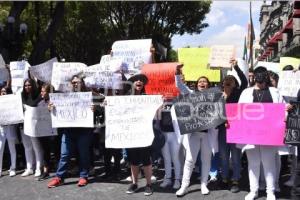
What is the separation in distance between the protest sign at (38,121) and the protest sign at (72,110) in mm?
419

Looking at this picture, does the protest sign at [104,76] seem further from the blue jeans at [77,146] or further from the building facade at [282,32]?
the building facade at [282,32]

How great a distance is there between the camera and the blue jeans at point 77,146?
7.41m

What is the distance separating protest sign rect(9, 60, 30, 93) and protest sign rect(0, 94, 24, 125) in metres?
0.55

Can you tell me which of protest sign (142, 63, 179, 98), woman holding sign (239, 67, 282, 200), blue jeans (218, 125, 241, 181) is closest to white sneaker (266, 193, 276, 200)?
woman holding sign (239, 67, 282, 200)

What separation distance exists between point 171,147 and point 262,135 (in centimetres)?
156

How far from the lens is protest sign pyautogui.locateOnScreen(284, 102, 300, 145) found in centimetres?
599

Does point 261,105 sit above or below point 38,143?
above

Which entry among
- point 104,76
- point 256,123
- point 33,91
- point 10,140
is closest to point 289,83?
point 256,123

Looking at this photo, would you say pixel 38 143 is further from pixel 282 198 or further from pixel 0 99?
pixel 282 198

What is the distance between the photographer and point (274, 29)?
8044cm

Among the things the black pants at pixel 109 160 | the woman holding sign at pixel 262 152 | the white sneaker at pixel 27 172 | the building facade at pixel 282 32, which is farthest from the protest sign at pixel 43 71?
the building facade at pixel 282 32

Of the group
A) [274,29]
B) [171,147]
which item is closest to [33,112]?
[171,147]

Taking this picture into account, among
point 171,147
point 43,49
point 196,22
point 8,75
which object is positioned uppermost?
point 196,22

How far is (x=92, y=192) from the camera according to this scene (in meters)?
6.99
